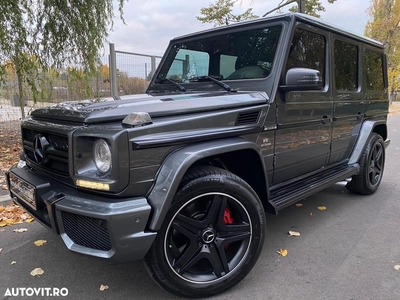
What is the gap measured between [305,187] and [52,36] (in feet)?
22.1

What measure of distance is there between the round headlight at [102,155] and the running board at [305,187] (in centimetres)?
143

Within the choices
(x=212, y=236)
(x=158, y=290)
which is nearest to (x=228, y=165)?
(x=212, y=236)

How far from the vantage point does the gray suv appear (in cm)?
186

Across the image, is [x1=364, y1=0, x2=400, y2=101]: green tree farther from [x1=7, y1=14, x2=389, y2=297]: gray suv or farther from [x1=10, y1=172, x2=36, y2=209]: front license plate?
[x1=10, y1=172, x2=36, y2=209]: front license plate

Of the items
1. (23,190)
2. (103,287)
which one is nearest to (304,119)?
(103,287)

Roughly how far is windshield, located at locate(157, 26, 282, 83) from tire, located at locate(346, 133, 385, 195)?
2.25 meters

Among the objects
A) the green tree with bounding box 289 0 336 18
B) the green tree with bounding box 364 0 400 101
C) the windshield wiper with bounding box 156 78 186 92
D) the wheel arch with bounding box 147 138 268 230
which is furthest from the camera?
the green tree with bounding box 364 0 400 101

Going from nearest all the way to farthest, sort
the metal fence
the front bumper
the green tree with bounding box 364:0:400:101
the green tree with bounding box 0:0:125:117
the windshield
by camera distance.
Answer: the front bumper < the windshield < the green tree with bounding box 0:0:125:117 < the metal fence < the green tree with bounding box 364:0:400:101

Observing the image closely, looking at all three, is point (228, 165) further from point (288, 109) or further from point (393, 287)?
point (393, 287)

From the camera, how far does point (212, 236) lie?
2.19 m

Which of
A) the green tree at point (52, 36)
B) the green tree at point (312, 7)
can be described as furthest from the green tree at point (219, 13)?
the green tree at point (52, 36)

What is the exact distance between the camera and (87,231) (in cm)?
186

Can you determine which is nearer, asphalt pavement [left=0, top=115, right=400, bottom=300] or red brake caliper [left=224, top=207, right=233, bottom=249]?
asphalt pavement [left=0, top=115, right=400, bottom=300]

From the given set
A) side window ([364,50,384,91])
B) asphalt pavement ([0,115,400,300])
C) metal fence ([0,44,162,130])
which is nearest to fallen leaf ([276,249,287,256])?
asphalt pavement ([0,115,400,300])
